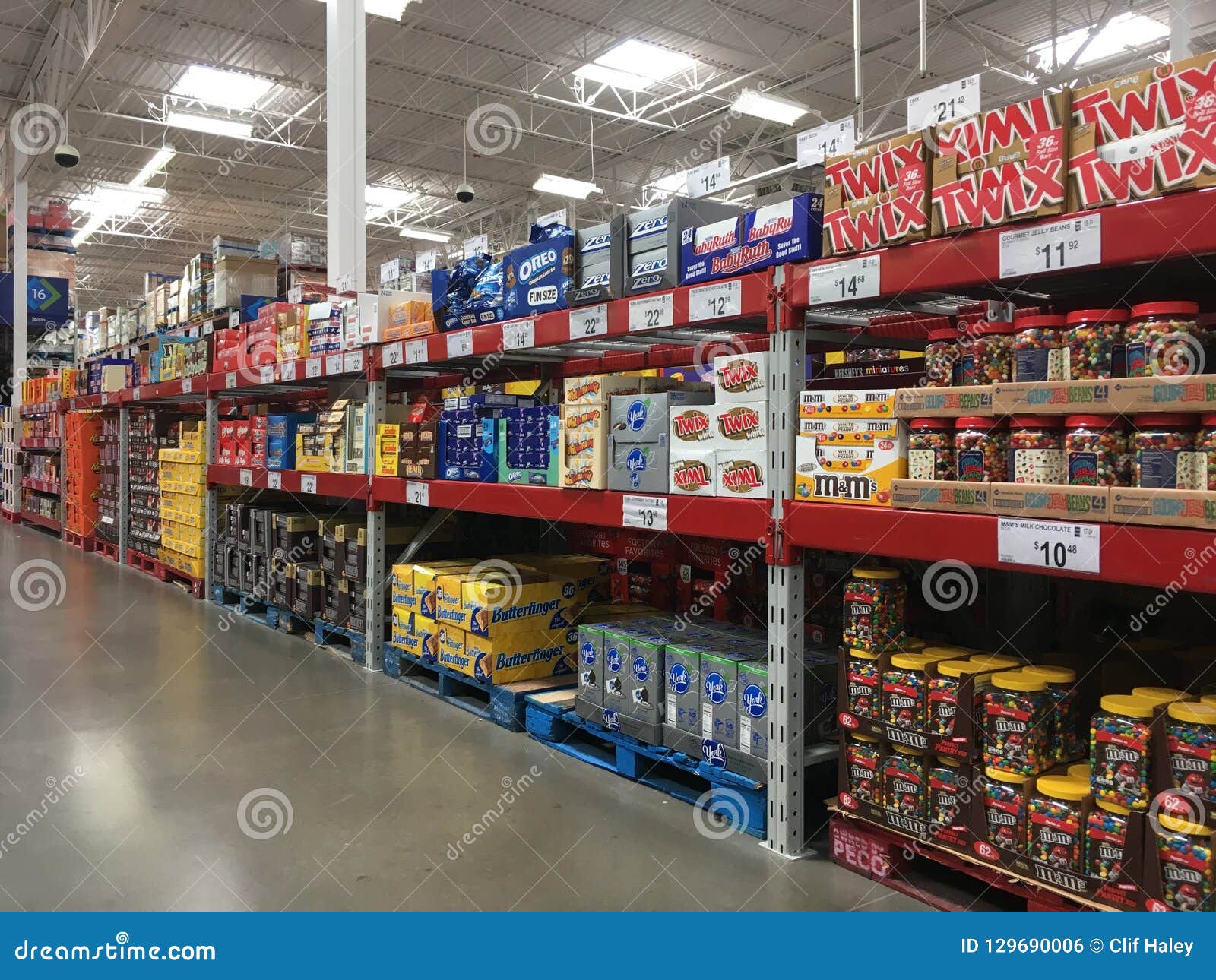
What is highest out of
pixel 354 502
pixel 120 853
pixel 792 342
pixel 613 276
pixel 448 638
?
pixel 613 276

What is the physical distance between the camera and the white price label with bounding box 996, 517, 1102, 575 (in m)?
2.19

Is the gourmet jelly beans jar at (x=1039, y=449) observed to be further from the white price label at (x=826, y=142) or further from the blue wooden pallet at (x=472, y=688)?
the blue wooden pallet at (x=472, y=688)

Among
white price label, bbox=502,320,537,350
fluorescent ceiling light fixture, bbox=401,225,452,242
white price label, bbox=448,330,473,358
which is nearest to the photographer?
white price label, bbox=502,320,537,350

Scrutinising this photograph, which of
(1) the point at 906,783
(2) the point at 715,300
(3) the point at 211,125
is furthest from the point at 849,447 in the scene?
(3) the point at 211,125

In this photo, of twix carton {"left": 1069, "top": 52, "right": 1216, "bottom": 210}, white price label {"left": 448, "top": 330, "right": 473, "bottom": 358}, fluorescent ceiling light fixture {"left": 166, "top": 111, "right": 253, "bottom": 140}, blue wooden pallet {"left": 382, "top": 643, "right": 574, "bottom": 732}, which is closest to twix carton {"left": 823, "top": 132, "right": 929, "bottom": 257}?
twix carton {"left": 1069, "top": 52, "right": 1216, "bottom": 210}

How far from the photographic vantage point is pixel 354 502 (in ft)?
23.1

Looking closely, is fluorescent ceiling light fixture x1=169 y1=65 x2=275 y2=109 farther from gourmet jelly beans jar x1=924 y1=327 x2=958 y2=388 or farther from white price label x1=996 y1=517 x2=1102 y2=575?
white price label x1=996 y1=517 x2=1102 y2=575

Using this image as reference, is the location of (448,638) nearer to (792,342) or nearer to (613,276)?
(613,276)

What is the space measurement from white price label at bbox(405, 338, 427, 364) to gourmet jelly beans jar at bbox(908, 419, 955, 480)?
2862 millimetres

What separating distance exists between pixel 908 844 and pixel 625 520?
1516 millimetres

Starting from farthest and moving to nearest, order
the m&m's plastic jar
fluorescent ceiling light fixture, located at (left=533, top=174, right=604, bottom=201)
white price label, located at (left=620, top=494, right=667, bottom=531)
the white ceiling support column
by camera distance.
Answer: fluorescent ceiling light fixture, located at (left=533, top=174, right=604, bottom=201), the white ceiling support column, white price label, located at (left=620, top=494, right=667, bottom=531), the m&m's plastic jar

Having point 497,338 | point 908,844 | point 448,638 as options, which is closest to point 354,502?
point 448,638

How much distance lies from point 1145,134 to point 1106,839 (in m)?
1.64

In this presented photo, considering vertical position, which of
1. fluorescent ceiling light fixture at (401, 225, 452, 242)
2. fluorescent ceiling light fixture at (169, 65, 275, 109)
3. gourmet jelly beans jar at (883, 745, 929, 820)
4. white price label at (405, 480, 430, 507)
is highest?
fluorescent ceiling light fixture at (169, 65, 275, 109)
